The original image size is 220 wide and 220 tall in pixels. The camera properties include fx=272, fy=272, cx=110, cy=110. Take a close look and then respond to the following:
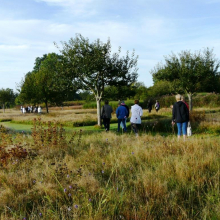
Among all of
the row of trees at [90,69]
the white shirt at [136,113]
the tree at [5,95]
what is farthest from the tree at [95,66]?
the tree at [5,95]

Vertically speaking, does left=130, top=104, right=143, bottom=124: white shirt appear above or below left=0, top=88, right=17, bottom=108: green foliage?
below

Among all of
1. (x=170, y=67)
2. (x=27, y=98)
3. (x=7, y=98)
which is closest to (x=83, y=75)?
(x=170, y=67)

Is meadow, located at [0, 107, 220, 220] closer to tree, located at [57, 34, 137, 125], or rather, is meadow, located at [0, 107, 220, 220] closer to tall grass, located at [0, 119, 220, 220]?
tall grass, located at [0, 119, 220, 220]

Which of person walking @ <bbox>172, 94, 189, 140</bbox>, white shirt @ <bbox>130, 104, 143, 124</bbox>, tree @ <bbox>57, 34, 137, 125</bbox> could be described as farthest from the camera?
tree @ <bbox>57, 34, 137, 125</bbox>

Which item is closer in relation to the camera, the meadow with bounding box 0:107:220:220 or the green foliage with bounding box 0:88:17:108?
the meadow with bounding box 0:107:220:220

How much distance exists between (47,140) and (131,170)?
3470 mm

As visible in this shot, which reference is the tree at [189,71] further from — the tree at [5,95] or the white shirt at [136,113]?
the tree at [5,95]

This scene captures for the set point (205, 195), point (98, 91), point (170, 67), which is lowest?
point (205, 195)

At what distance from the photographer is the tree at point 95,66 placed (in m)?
16.2

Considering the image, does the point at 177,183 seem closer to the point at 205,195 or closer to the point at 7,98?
the point at 205,195

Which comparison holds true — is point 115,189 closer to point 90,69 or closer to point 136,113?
point 136,113

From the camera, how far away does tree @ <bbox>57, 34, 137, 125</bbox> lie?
1619 centimetres

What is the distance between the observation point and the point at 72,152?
7.10m

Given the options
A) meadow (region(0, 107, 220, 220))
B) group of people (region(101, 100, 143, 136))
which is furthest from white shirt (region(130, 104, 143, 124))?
meadow (region(0, 107, 220, 220))
